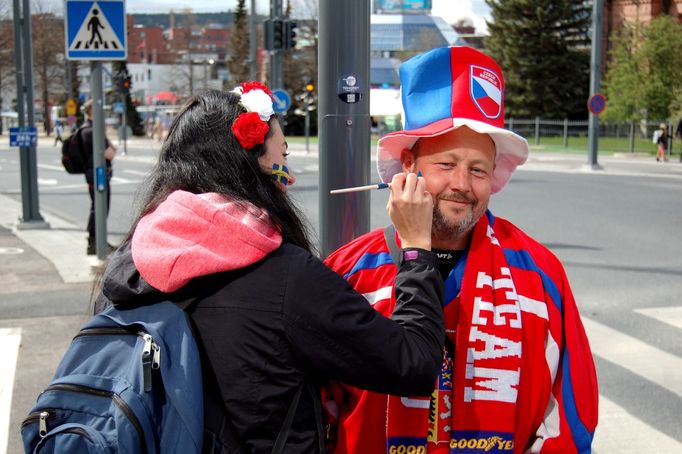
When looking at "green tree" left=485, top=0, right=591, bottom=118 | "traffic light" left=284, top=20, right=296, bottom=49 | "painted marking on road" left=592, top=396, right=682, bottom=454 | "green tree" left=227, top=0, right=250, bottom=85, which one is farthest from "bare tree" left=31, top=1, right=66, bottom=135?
"painted marking on road" left=592, top=396, right=682, bottom=454

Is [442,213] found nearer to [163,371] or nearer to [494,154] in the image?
[494,154]

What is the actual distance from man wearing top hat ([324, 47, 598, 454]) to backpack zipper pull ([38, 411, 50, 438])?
28.8 inches

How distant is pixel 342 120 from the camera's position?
3885 millimetres

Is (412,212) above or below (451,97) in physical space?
below

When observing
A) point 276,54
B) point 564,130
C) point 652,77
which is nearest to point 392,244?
point 276,54

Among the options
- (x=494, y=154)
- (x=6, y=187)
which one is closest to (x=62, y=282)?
(x=494, y=154)

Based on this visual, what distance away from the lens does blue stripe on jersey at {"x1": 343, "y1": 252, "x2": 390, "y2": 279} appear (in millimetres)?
2305

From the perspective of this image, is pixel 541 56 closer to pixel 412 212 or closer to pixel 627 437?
pixel 627 437

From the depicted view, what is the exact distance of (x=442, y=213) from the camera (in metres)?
2.30

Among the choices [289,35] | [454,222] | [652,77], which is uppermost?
[289,35]

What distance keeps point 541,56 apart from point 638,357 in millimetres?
49816

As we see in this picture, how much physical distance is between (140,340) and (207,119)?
56 centimetres

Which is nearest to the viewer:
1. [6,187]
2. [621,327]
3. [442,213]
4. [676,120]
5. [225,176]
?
[225,176]

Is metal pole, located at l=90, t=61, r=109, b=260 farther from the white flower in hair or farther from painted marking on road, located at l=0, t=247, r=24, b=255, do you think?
the white flower in hair
